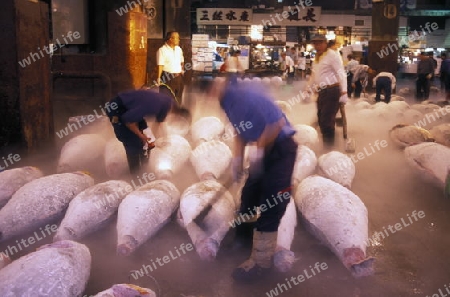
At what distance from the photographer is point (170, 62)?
806 centimetres

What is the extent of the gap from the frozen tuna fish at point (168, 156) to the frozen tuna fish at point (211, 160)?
0.45ft

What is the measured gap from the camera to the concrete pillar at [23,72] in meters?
5.36

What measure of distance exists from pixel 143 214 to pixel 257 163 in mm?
1020

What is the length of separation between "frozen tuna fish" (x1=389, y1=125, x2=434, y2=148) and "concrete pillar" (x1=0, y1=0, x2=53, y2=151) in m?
5.01

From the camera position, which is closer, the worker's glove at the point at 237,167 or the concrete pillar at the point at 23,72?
the worker's glove at the point at 237,167

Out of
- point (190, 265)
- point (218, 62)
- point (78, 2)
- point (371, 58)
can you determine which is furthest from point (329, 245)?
point (218, 62)

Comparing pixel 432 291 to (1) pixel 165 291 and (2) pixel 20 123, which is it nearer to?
(1) pixel 165 291

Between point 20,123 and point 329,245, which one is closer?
point 329,245

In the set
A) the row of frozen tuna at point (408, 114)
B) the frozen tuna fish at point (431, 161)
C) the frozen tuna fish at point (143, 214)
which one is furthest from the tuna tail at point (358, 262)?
the row of frozen tuna at point (408, 114)

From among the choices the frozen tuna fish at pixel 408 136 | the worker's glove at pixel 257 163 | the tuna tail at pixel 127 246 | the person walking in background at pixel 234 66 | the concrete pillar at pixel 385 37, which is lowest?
the tuna tail at pixel 127 246

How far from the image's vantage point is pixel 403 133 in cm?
655

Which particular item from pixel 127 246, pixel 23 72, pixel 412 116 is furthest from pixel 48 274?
pixel 412 116

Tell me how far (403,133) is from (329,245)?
371 centimetres

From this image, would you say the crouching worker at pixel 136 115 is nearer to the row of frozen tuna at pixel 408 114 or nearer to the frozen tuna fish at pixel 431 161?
the frozen tuna fish at pixel 431 161
